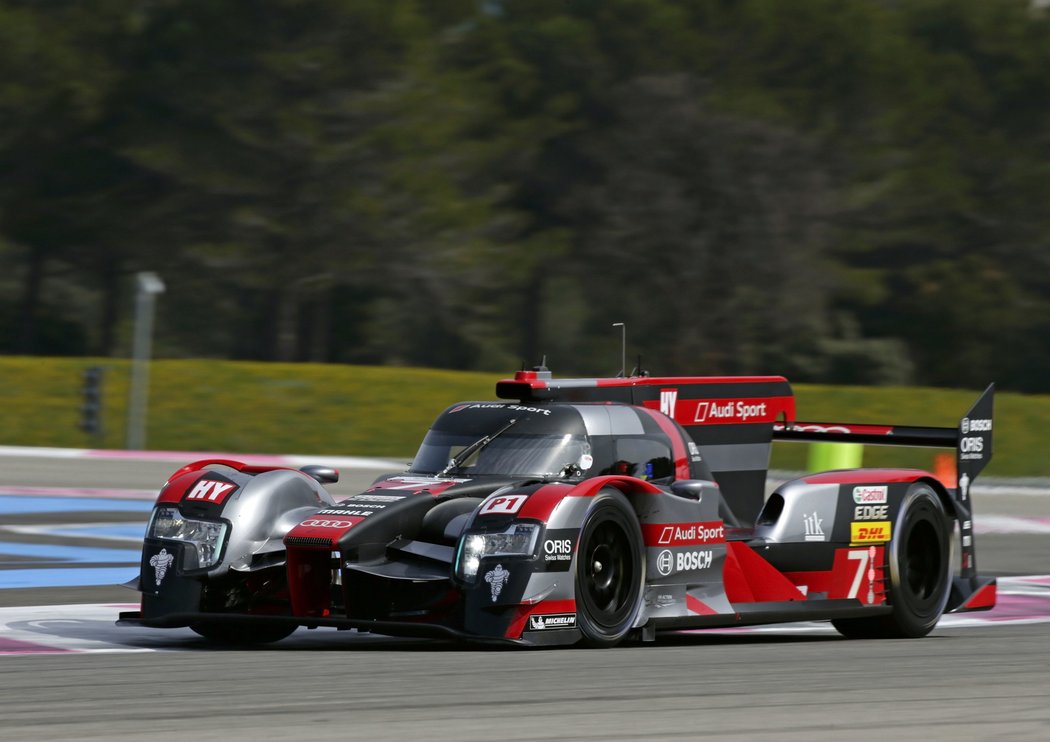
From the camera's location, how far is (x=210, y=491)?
8.95 meters

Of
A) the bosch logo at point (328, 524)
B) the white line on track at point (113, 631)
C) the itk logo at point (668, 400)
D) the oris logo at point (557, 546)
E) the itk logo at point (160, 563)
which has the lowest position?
the white line on track at point (113, 631)

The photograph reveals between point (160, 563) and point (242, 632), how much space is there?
24.8 inches

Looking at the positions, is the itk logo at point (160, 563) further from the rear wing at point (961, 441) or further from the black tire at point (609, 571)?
the rear wing at point (961, 441)

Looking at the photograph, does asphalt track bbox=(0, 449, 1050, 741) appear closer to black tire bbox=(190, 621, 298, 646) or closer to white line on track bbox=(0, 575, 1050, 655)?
white line on track bbox=(0, 575, 1050, 655)

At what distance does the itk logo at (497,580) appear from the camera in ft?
26.4

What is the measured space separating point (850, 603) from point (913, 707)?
3317 mm

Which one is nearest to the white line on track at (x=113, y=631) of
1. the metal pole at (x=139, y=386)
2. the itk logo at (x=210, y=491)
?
the itk logo at (x=210, y=491)

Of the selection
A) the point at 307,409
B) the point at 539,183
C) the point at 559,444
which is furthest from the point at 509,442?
the point at 539,183

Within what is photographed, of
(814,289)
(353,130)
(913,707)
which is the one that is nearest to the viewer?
(913,707)

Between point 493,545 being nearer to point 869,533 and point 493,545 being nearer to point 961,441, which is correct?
point 869,533

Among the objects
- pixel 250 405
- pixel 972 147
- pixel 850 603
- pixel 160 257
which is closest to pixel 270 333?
pixel 160 257

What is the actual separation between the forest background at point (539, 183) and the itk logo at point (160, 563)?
104ft

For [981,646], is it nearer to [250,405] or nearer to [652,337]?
[250,405]

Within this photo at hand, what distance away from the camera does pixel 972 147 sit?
1821 inches
